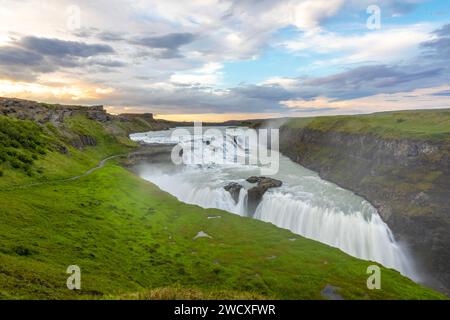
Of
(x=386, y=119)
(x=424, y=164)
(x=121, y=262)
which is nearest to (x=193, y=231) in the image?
(x=121, y=262)

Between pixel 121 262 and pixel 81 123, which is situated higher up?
pixel 81 123

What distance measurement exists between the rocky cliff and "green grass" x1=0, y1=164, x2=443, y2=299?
1912cm

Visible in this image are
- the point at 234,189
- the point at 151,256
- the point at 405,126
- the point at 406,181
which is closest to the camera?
the point at 151,256

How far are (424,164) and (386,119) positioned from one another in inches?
1542

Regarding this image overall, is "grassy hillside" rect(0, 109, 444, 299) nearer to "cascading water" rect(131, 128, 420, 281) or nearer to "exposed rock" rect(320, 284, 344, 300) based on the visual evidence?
"exposed rock" rect(320, 284, 344, 300)

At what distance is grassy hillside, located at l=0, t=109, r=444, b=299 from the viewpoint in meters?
23.9

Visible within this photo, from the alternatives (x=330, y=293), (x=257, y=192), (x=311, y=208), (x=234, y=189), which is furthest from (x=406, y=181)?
(x=330, y=293)

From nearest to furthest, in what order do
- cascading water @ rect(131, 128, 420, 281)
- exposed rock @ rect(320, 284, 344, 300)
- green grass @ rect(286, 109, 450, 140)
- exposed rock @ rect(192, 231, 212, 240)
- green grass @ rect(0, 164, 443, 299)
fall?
green grass @ rect(0, 164, 443, 299) → exposed rock @ rect(320, 284, 344, 300) → exposed rock @ rect(192, 231, 212, 240) → cascading water @ rect(131, 128, 420, 281) → green grass @ rect(286, 109, 450, 140)

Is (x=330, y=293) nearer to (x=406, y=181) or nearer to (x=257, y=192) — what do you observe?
(x=257, y=192)

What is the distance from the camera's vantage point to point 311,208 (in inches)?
2392

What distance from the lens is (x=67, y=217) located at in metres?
43.6

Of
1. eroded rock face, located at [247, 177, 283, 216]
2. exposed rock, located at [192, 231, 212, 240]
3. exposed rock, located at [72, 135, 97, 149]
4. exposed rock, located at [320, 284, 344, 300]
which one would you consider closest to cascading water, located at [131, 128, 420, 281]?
eroded rock face, located at [247, 177, 283, 216]

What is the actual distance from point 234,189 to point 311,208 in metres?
19.4
